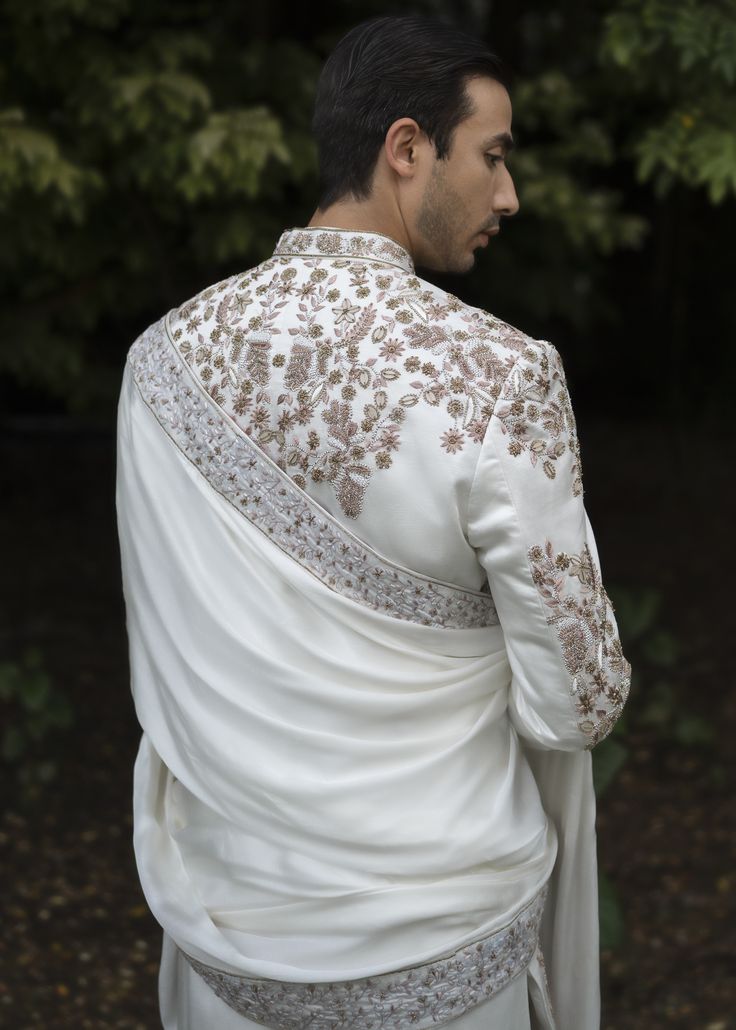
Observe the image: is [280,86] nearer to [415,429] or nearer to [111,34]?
[111,34]

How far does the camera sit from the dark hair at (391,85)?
1.80 m

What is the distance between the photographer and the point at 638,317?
11.8 metres

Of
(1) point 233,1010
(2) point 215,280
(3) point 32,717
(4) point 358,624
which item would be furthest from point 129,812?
(4) point 358,624

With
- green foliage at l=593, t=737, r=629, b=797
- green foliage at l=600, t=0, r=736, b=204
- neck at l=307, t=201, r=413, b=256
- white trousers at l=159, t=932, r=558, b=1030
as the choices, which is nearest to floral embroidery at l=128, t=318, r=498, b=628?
neck at l=307, t=201, r=413, b=256

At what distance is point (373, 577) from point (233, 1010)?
2.47ft

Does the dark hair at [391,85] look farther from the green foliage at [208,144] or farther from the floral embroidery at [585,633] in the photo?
the green foliage at [208,144]

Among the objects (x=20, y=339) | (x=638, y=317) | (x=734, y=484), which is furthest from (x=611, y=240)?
→ (x=638, y=317)

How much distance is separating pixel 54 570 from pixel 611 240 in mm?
3792

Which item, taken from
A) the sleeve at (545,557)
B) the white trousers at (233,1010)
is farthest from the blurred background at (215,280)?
the sleeve at (545,557)

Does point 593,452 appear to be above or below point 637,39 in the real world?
below

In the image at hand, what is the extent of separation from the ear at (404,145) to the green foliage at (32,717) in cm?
307

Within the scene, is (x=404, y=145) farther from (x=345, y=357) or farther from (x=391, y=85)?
(x=345, y=357)

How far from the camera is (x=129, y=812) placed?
4.91 m

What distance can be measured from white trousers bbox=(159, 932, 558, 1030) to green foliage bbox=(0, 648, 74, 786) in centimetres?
235
